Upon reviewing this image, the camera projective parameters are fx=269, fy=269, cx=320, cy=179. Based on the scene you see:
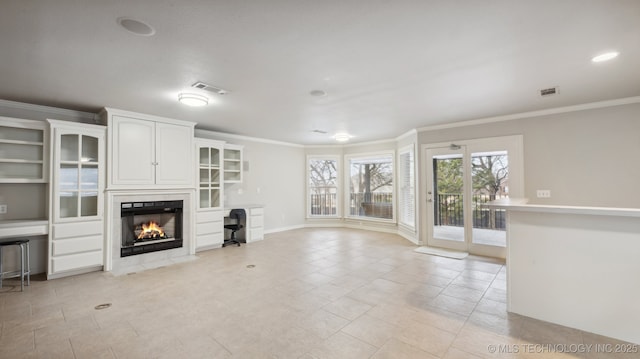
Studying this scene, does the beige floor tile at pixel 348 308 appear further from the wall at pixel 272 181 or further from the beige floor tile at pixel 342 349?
the wall at pixel 272 181

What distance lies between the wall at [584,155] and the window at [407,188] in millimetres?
2060

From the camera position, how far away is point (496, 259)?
4828 mm

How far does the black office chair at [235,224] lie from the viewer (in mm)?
6000

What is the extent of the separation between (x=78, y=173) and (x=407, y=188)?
21.3 ft

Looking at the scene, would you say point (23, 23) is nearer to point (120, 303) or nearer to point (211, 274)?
point (120, 303)

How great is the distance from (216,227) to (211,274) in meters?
1.75

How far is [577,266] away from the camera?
8.21 feet

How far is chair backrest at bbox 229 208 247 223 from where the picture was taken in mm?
6070

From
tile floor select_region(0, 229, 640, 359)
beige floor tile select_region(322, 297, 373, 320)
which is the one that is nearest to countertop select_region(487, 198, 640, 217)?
tile floor select_region(0, 229, 640, 359)

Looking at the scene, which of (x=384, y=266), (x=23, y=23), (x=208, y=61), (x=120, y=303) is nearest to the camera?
(x=23, y=23)

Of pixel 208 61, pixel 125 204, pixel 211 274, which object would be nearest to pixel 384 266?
pixel 211 274

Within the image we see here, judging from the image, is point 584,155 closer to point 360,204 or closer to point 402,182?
point 402,182

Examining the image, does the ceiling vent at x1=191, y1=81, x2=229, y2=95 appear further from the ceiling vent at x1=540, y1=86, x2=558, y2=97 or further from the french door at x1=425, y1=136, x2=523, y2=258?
the french door at x1=425, y1=136, x2=523, y2=258

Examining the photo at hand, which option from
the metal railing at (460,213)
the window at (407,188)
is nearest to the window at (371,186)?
the window at (407,188)
